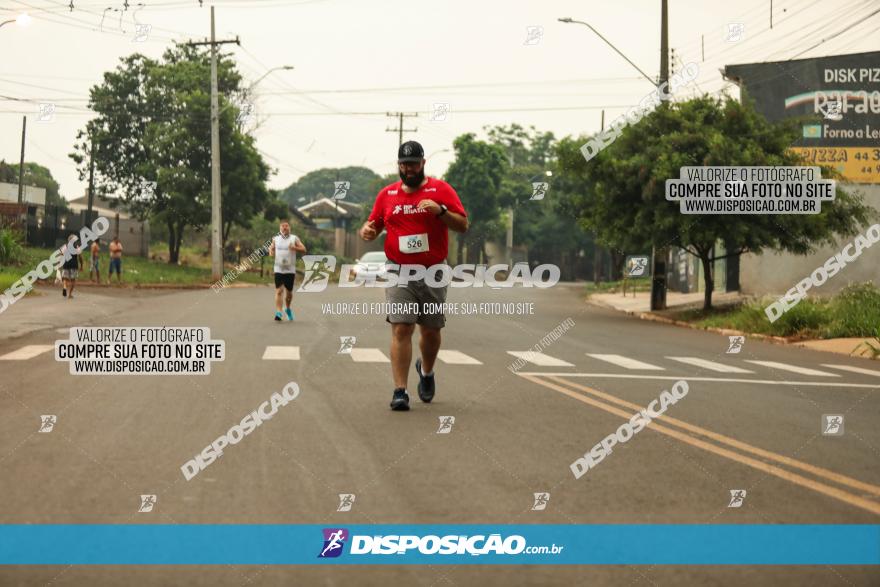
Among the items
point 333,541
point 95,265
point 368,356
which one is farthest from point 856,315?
point 95,265

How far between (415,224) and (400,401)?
152 centimetres

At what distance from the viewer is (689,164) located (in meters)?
27.8

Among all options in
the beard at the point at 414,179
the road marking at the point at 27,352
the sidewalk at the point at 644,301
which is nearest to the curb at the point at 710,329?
the sidewalk at the point at 644,301

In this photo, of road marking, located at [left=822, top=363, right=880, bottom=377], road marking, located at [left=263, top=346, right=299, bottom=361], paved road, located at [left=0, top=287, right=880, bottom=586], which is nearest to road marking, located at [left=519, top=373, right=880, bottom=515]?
paved road, located at [left=0, top=287, right=880, bottom=586]

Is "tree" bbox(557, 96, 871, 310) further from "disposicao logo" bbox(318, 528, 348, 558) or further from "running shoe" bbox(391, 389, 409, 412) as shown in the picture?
"disposicao logo" bbox(318, 528, 348, 558)

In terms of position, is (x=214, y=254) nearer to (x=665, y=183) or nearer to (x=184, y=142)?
(x=184, y=142)

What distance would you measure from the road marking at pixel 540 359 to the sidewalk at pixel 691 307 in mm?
6469

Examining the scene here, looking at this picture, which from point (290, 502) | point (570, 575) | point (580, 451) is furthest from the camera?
point (580, 451)

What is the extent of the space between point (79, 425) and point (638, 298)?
35.8 m

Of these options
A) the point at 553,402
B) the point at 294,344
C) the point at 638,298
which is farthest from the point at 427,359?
the point at 638,298

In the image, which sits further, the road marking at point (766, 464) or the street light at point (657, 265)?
the street light at point (657, 265)

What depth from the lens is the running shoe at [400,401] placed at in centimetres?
970

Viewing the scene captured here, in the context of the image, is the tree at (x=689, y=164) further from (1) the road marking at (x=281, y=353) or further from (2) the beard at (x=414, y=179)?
(2) the beard at (x=414, y=179)

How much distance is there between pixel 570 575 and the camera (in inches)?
191
